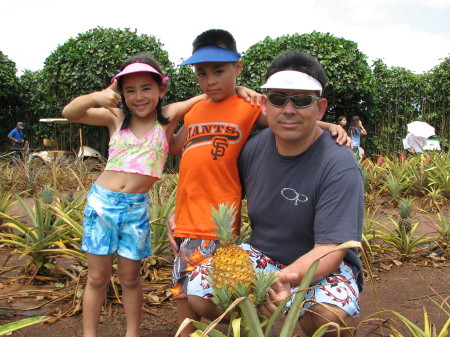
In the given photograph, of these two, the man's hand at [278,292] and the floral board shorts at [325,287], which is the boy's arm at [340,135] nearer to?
the floral board shorts at [325,287]

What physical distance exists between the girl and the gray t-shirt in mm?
526

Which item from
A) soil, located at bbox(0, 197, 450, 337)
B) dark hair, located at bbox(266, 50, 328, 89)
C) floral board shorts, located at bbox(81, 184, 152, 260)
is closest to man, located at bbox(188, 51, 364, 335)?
dark hair, located at bbox(266, 50, 328, 89)

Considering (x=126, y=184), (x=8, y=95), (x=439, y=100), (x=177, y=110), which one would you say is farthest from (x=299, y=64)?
(x=8, y=95)

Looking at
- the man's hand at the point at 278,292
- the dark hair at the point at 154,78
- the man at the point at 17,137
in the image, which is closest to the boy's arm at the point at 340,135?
the man's hand at the point at 278,292

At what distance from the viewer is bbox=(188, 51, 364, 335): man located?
76.0 inches

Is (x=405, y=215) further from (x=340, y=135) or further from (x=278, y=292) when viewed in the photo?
(x=278, y=292)

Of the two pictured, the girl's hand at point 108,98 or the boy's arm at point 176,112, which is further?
the boy's arm at point 176,112

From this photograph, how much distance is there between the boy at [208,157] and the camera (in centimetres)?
237

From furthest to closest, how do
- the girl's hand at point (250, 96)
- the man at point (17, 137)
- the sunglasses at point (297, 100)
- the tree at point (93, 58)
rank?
the man at point (17, 137) < the tree at point (93, 58) < the girl's hand at point (250, 96) < the sunglasses at point (297, 100)

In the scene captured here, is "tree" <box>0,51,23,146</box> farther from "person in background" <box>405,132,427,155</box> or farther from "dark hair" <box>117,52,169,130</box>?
"person in background" <box>405,132,427,155</box>

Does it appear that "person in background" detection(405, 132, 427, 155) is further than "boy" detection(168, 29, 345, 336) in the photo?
Yes

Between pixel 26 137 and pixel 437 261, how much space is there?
42.3 ft

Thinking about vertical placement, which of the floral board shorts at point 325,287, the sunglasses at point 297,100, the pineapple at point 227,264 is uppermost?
the sunglasses at point 297,100

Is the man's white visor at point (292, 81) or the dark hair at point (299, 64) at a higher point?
the dark hair at point (299, 64)
